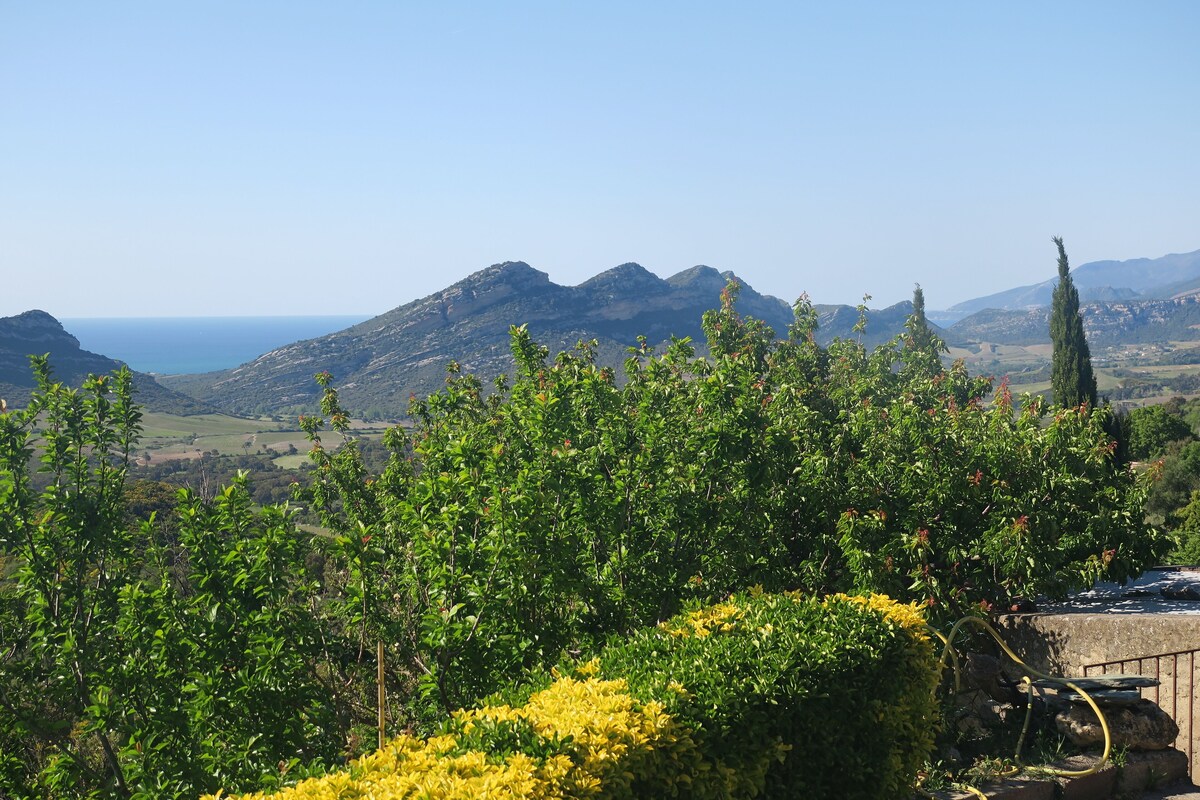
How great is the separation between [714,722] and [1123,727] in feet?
13.8

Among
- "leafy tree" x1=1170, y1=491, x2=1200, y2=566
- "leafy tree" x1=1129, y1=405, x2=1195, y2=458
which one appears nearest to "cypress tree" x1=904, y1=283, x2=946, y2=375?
"leafy tree" x1=1170, y1=491, x2=1200, y2=566

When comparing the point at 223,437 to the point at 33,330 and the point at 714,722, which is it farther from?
the point at 714,722

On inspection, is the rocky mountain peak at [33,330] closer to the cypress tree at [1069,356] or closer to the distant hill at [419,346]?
the distant hill at [419,346]

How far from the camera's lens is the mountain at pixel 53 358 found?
10681 cm

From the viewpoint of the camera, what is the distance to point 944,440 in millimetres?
10000

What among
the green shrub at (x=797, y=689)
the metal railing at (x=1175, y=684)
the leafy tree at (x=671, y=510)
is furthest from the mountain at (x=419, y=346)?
the green shrub at (x=797, y=689)

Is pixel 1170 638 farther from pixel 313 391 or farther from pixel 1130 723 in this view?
pixel 313 391

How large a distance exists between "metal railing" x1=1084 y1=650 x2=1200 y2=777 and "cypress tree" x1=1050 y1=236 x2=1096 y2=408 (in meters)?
25.7

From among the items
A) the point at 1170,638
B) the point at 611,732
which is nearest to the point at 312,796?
the point at 611,732

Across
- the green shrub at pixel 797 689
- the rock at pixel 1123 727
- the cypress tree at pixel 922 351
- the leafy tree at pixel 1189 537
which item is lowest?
the leafy tree at pixel 1189 537

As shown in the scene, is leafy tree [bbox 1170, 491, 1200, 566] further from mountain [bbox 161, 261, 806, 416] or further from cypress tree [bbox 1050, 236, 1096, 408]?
mountain [bbox 161, 261, 806, 416]

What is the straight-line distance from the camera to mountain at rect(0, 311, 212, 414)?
107 metres

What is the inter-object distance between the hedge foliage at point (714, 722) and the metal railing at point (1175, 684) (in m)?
3.25

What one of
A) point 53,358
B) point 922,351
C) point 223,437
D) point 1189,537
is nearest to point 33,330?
point 53,358
